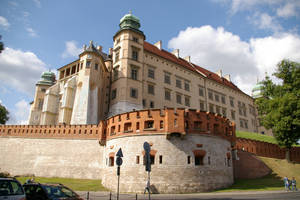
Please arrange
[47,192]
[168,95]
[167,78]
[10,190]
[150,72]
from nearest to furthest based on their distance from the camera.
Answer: [10,190]
[47,192]
[150,72]
[168,95]
[167,78]

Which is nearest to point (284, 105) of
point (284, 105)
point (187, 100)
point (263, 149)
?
point (284, 105)

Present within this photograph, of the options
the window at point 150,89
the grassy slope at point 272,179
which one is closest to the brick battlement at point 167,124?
the grassy slope at point 272,179

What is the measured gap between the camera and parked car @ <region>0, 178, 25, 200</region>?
8.03 meters

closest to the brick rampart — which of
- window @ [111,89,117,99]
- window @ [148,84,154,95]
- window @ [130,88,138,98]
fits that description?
window @ [148,84,154,95]

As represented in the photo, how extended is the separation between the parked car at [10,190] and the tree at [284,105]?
34312mm

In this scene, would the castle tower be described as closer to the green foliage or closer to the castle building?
the castle building

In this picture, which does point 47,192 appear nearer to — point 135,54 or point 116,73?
point 116,73

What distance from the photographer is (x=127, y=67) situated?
42.7m

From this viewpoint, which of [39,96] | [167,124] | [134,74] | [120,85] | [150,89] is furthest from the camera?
[39,96]

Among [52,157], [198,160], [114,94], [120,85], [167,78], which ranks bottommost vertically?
[198,160]

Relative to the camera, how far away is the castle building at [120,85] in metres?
40.5

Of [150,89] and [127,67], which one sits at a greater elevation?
[127,67]

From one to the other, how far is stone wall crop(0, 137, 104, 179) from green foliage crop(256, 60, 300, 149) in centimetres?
2570

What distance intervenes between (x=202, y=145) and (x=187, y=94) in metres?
30.1
